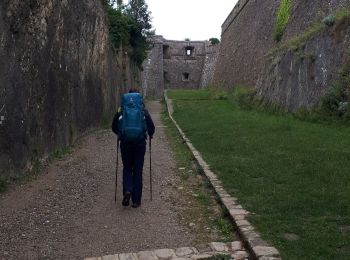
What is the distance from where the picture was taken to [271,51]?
22.6 meters

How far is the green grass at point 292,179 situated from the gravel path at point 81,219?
104cm

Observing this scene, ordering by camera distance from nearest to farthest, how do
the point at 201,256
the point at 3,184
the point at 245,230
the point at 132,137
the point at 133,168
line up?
the point at 201,256
the point at 245,230
the point at 132,137
the point at 133,168
the point at 3,184

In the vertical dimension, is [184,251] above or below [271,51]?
below

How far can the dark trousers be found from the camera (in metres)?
6.82

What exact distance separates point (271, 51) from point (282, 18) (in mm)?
2535

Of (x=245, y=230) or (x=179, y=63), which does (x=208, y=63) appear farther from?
(x=245, y=230)

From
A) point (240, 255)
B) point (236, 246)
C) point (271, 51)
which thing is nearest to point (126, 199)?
point (236, 246)

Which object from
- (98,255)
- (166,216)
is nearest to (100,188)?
(166,216)

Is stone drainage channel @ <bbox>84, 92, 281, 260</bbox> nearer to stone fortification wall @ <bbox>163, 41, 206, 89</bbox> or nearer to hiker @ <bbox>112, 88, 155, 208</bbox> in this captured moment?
hiker @ <bbox>112, 88, 155, 208</bbox>

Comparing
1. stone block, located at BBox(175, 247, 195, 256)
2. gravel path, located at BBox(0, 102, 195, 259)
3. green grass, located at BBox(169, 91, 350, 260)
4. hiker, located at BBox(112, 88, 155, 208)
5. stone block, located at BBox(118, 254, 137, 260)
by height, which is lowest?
gravel path, located at BBox(0, 102, 195, 259)

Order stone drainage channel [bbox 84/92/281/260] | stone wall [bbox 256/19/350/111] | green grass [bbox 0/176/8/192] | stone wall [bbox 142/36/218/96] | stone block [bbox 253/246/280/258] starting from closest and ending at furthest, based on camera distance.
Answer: stone block [bbox 253/246/280/258], stone drainage channel [bbox 84/92/281/260], green grass [bbox 0/176/8/192], stone wall [bbox 256/19/350/111], stone wall [bbox 142/36/218/96]

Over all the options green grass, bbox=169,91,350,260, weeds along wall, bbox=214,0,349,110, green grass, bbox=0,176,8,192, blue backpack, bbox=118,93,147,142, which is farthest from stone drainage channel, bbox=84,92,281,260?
weeds along wall, bbox=214,0,349,110

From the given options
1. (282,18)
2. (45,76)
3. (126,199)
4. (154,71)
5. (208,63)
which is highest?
(282,18)

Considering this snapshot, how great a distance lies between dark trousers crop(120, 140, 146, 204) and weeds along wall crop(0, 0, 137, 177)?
6.60ft
